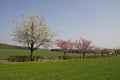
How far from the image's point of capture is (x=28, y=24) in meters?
55.7

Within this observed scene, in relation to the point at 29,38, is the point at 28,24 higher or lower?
higher

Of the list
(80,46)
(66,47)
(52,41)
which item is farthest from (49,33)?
(80,46)

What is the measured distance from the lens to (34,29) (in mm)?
54938

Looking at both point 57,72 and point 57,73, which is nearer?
point 57,73

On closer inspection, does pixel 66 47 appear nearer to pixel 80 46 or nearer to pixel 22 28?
pixel 80 46

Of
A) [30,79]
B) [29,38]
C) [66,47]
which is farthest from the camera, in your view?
[66,47]

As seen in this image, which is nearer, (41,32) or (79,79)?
(79,79)

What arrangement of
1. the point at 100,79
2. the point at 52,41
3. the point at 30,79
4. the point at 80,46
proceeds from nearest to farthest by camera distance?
the point at 30,79, the point at 100,79, the point at 52,41, the point at 80,46

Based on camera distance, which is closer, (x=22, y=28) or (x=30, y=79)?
(x=30, y=79)

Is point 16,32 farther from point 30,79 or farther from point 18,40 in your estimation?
point 30,79

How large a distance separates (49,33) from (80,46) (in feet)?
172

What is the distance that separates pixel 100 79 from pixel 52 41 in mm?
38665

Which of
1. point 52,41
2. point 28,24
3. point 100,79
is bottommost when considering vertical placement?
point 100,79

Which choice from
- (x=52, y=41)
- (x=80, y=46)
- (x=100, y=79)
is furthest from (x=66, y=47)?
(x=100, y=79)
